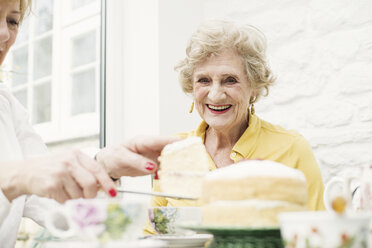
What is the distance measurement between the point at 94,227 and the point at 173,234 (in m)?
0.53

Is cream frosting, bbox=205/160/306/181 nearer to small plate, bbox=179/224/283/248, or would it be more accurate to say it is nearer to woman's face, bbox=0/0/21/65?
small plate, bbox=179/224/283/248

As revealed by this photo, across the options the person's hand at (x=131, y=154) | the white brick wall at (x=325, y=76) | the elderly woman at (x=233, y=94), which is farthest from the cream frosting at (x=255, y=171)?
the white brick wall at (x=325, y=76)

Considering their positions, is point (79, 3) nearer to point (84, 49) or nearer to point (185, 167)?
point (84, 49)

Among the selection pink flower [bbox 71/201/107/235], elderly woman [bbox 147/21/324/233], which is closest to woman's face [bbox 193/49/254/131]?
elderly woman [bbox 147/21/324/233]

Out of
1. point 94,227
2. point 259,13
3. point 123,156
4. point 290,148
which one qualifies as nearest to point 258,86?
point 290,148

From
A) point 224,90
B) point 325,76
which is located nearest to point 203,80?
point 224,90

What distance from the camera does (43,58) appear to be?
2.72 metres

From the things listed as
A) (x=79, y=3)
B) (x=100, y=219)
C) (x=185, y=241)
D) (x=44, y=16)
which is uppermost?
(x=79, y=3)

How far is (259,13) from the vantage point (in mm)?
2514

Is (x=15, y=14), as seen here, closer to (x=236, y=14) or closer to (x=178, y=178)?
(x=178, y=178)

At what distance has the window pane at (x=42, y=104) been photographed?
8.74 feet

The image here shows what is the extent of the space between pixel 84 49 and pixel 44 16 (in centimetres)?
31

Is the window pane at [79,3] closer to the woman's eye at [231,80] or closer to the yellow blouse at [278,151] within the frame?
the woman's eye at [231,80]

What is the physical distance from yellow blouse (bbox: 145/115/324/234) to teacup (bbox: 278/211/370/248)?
3.73 ft
